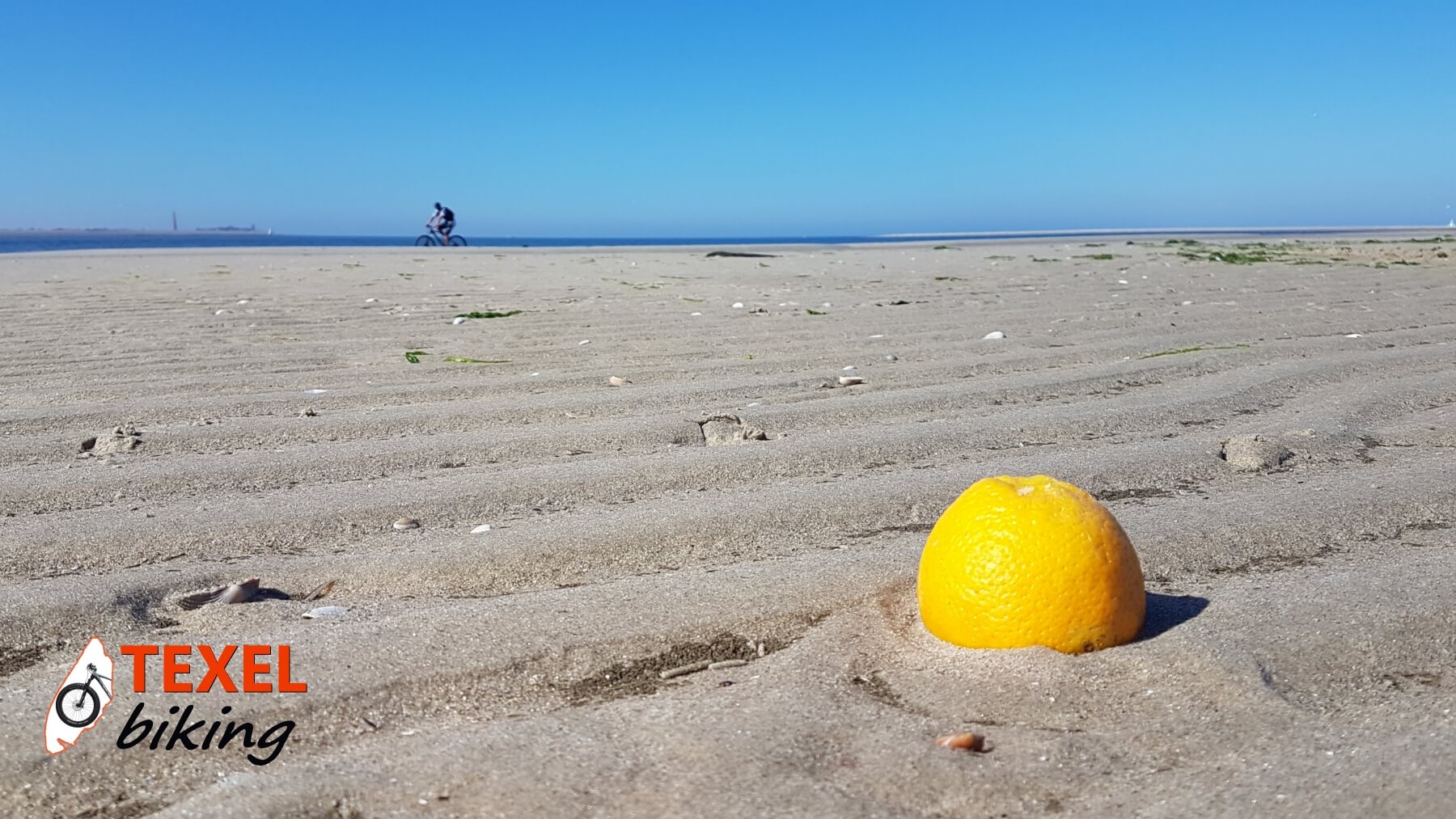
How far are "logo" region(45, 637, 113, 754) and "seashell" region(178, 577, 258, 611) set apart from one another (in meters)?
0.29

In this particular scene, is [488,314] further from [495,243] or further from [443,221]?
[495,243]

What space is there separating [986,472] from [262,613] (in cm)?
175

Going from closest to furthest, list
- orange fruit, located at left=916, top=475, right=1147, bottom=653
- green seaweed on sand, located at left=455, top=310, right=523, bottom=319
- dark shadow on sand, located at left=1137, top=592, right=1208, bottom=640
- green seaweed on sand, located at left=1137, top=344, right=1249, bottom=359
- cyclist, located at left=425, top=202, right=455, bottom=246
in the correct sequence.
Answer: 1. orange fruit, located at left=916, top=475, right=1147, bottom=653
2. dark shadow on sand, located at left=1137, top=592, right=1208, bottom=640
3. green seaweed on sand, located at left=1137, top=344, right=1249, bottom=359
4. green seaweed on sand, located at left=455, top=310, right=523, bottom=319
5. cyclist, located at left=425, top=202, right=455, bottom=246

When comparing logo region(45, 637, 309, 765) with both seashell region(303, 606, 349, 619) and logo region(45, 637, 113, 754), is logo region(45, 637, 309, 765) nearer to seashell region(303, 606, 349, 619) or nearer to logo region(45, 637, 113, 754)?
logo region(45, 637, 113, 754)

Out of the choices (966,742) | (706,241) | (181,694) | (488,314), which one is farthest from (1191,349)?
(706,241)

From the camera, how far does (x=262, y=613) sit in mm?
2076

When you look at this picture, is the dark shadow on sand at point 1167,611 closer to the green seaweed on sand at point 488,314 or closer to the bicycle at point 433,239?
the green seaweed on sand at point 488,314

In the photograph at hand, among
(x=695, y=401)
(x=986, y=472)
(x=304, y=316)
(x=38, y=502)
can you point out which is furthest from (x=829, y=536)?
(x=304, y=316)

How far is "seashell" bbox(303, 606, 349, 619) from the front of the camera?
2049 millimetres

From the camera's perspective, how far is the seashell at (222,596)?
7.05 feet

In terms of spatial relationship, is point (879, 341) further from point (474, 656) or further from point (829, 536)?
point (474, 656)

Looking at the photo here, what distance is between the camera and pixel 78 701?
5.48 feet

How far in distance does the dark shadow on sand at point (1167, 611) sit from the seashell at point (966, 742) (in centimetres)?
47

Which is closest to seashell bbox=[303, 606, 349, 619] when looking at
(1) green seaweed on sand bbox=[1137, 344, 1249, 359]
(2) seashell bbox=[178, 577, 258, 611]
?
(2) seashell bbox=[178, 577, 258, 611]
